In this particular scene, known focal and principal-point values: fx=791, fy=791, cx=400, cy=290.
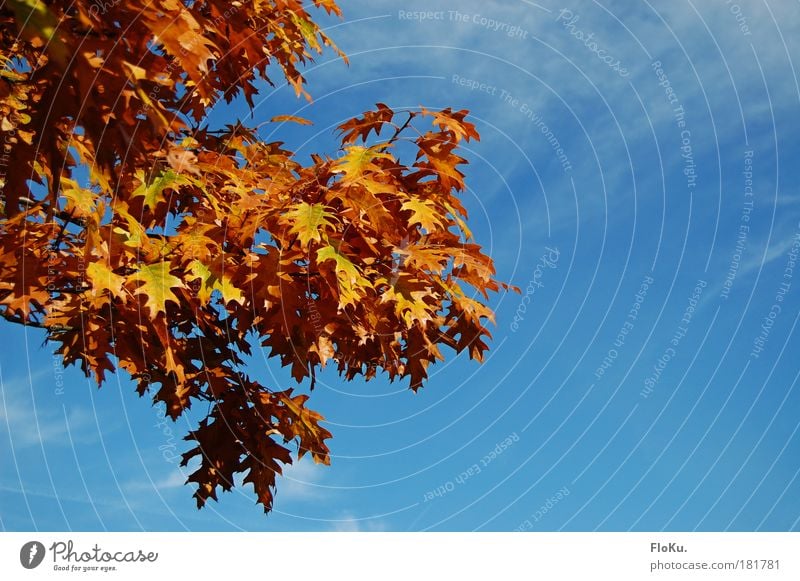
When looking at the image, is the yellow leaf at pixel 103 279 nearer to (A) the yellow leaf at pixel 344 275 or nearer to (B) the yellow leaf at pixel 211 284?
(B) the yellow leaf at pixel 211 284

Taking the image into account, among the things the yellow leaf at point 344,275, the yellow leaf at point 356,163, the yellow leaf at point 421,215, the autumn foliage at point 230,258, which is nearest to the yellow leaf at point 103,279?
the autumn foliage at point 230,258

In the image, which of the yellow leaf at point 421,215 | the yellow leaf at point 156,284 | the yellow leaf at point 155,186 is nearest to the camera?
the yellow leaf at point 156,284

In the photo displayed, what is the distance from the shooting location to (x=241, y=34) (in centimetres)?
809

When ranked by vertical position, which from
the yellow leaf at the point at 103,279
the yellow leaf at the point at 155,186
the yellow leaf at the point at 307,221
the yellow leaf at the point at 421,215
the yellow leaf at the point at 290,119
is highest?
the yellow leaf at the point at 290,119

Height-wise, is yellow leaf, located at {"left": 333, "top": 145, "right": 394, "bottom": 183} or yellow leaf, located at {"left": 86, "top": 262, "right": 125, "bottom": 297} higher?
yellow leaf, located at {"left": 333, "top": 145, "right": 394, "bottom": 183}

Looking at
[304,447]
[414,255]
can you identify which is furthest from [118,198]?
[304,447]

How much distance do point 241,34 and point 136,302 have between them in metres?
3.12

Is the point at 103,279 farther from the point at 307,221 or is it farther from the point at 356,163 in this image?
the point at 356,163

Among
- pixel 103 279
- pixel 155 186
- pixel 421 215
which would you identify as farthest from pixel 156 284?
pixel 421 215
